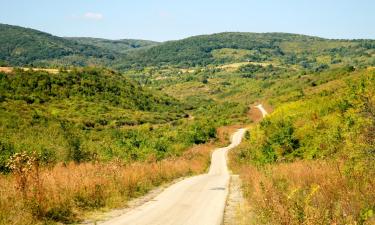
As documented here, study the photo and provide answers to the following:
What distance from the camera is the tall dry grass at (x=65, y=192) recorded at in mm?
10430

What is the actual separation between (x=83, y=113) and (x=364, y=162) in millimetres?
86235

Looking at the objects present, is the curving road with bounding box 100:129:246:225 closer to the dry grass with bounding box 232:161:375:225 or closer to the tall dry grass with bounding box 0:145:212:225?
the tall dry grass with bounding box 0:145:212:225

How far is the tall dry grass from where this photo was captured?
1043 cm

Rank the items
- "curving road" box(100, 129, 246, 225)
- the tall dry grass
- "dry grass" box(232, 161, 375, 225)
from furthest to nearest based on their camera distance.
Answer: "curving road" box(100, 129, 246, 225), the tall dry grass, "dry grass" box(232, 161, 375, 225)

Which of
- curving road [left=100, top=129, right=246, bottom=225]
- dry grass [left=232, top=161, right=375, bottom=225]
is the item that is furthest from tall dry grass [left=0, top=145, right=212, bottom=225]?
dry grass [left=232, top=161, right=375, bottom=225]

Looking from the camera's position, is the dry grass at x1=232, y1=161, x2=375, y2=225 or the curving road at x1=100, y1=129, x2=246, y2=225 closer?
the dry grass at x1=232, y1=161, x2=375, y2=225

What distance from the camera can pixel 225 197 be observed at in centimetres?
1733

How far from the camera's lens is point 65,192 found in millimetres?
12711

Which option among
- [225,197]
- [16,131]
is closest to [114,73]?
[16,131]

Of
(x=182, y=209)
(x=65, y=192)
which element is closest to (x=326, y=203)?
(x=182, y=209)

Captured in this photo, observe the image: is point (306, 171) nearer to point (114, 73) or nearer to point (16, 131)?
point (16, 131)

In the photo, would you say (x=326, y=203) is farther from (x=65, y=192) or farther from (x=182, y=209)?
(x=65, y=192)

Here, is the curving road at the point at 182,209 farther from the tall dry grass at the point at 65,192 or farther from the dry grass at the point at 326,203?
the dry grass at the point at 326,203

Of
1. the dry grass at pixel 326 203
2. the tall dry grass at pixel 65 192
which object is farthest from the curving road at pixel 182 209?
the dry grass at pixel 326 203
